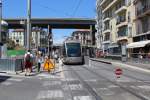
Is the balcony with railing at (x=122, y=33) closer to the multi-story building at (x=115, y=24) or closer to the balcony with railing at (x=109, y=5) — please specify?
the multi-story building at (x=115, y=24)

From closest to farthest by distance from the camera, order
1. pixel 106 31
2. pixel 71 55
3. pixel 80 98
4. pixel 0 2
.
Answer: pixel 80 98
pixel 0 2
pixel 71 55
pixel 106 31

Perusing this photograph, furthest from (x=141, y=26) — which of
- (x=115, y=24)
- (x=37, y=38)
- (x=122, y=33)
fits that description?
(x=115, y=24)

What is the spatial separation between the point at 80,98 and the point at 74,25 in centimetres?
12239

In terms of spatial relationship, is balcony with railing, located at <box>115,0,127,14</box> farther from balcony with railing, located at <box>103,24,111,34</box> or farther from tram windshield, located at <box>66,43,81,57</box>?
tram windshield, located at <box>66,43,81,57</box>

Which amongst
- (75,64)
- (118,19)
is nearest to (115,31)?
(118,19)

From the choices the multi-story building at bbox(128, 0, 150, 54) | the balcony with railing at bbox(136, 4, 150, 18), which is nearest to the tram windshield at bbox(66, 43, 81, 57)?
the multi-story building at bbox(128, 0, 150, 54)

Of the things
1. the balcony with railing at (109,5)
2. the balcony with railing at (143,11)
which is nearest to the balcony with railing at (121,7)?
the balcony with railing at (109,5)

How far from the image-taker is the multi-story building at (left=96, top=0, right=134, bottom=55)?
93.9 meters

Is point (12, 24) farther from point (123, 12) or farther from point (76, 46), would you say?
point (76, 46)

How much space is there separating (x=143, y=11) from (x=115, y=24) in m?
32.9

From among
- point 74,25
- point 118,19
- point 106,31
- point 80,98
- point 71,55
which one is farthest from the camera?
point 74,25

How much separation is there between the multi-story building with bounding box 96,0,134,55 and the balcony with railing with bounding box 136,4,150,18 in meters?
6.25

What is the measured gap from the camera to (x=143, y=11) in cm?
8056

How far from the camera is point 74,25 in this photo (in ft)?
456
